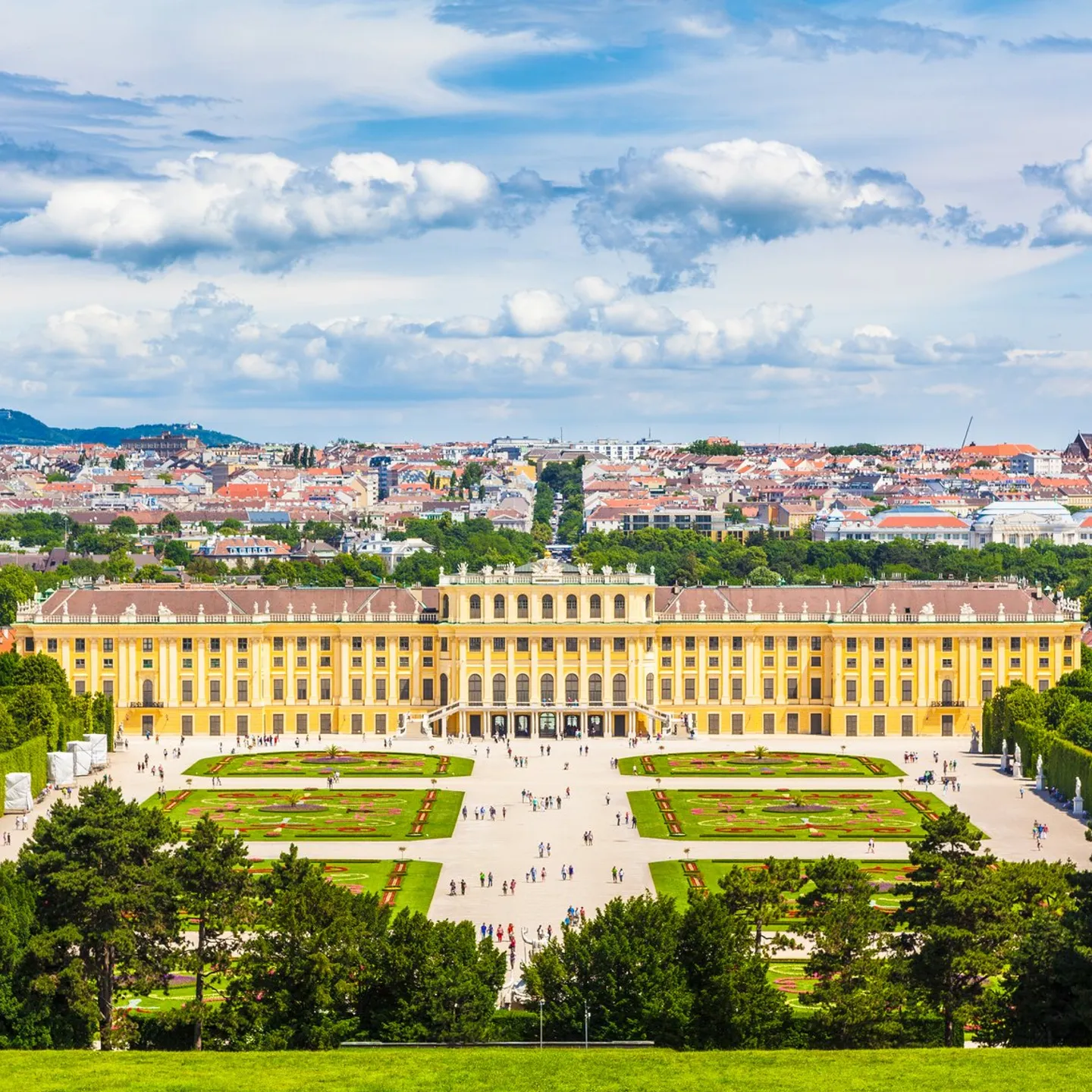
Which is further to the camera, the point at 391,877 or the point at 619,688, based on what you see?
the point at 619,688

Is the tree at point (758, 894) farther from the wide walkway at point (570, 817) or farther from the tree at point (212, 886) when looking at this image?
the tree at point (212, 886)

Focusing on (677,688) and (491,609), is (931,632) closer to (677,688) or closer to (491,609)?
(677,688)

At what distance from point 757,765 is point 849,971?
178 ft

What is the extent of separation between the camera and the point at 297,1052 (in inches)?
1897

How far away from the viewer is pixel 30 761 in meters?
93.3

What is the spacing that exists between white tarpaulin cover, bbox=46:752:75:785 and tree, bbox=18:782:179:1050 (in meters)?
41.9

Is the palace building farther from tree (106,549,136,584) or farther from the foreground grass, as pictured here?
the foreground grass

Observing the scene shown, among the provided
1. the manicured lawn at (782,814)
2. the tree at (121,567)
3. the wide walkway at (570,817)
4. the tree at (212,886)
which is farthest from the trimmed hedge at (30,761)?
the tree at (121,567)

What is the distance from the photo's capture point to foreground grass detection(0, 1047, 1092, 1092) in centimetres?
4412

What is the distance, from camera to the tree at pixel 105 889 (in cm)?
5272

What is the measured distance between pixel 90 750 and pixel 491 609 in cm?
2577

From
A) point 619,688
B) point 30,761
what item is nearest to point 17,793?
point 30,761

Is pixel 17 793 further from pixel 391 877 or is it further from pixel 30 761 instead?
pixel 391 877

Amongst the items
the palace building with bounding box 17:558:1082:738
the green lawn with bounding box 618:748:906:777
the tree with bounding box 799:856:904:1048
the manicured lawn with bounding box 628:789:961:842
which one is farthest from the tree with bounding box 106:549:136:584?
the tree with bounding box 799:856:904:1048
